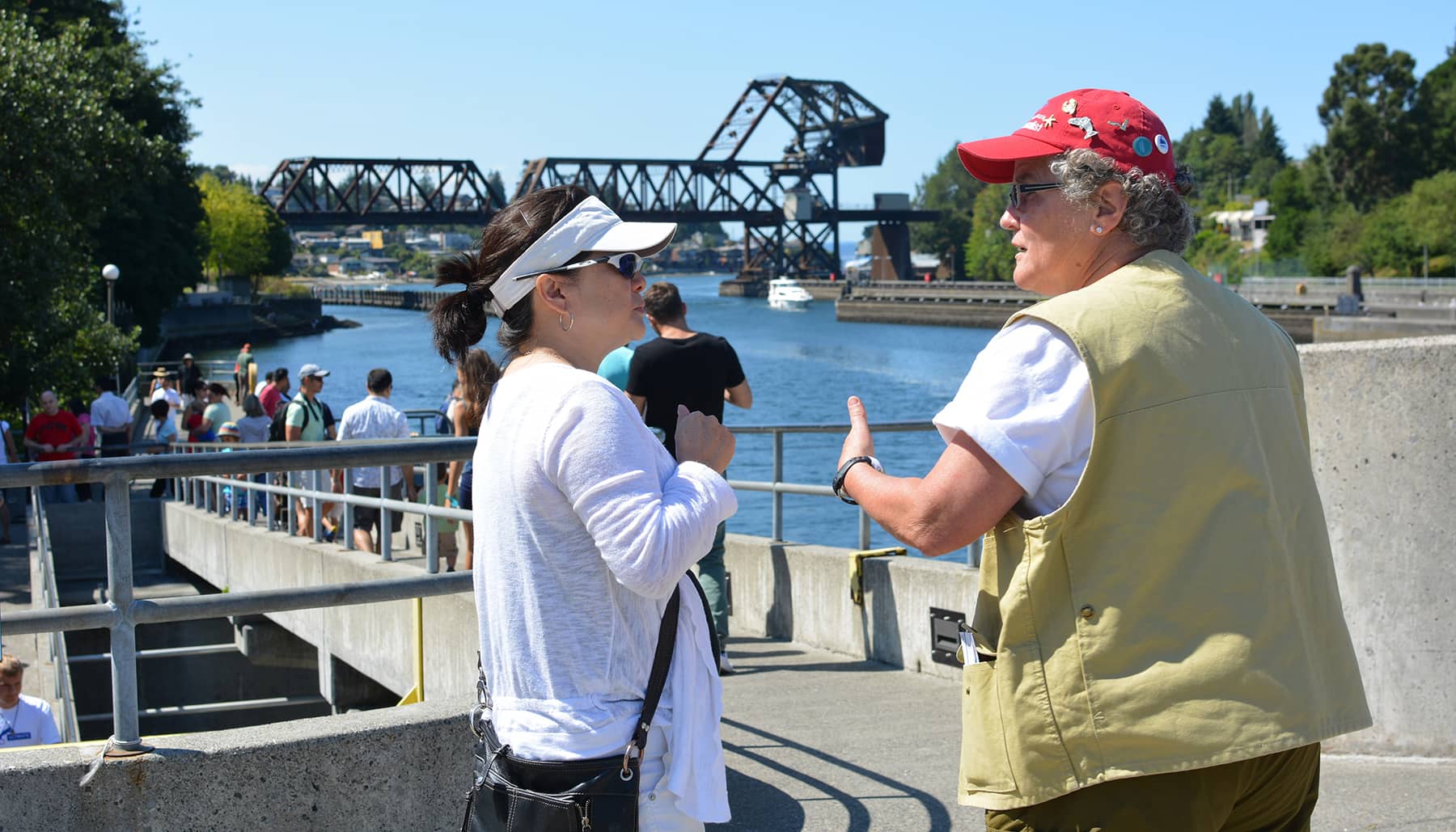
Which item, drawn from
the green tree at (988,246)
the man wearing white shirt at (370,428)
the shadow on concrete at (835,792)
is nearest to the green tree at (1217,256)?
the green tree at (988,246)

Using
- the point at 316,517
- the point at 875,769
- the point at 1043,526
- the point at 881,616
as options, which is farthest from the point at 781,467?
the point at 1043,526

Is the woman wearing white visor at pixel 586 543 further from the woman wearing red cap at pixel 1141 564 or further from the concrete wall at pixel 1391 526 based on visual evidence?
the concrete wall at pixel 1391 526

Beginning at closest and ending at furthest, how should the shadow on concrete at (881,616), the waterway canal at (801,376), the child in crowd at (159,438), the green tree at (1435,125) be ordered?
the shadow on concrete at (881,616)
the child in crowd at (159,438)
the waterway canal at (801,376)
the green tree at (1435,125)

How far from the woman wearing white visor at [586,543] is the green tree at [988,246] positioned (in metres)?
127

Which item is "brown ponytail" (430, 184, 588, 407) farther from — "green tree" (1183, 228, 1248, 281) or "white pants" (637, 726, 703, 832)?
"green tree" (1183, 228, 1248, 281)

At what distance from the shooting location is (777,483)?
26.7 ft

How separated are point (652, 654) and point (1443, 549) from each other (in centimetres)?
340

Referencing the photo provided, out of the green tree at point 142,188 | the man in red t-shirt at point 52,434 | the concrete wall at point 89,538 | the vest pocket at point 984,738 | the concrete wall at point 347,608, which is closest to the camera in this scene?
the vest pocket at point 984,738

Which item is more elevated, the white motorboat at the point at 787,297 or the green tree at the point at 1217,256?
the green tree at the point at 1217,256

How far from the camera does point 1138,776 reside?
2.04 meters

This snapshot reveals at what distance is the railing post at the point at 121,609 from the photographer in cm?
342

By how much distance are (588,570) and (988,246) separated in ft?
466

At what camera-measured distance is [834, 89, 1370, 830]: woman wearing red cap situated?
6.66ft

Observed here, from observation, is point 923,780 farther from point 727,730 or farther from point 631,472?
point 631,472
